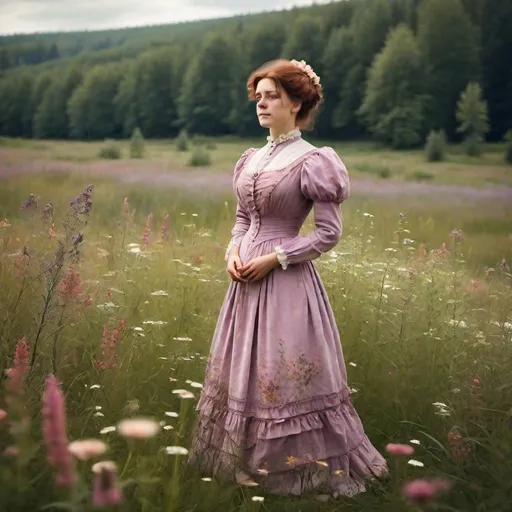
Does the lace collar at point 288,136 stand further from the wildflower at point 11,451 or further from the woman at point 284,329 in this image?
the wildflower at point 11,451

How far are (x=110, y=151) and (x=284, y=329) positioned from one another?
452cm

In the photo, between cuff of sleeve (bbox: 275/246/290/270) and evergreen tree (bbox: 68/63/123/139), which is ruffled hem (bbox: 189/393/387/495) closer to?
cuff of sleeve (bbox: 275/246/290/270)

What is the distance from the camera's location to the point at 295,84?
244 centimetres

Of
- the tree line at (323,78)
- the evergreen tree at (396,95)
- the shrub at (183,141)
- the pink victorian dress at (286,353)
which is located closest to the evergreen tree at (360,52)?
the tree line at (323,78)

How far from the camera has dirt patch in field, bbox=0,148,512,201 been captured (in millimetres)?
5831

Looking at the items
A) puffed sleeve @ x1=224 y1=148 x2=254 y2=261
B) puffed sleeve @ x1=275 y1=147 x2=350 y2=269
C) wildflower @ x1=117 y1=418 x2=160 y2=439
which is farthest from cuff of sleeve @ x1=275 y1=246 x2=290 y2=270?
wildflower @ x1=117 y1=418 x2=160 y2=439

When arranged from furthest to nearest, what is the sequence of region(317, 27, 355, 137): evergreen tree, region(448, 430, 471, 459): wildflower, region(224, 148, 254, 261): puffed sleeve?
region(317, 27, 355, 137): evergreen tree → region(224, 148, 254, 261): puffed sleeve → region(448, 430, 471, 459): wildflower

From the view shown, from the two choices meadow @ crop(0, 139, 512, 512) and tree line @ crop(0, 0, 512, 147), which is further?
tree line @ crop(0, 0, 512, 147)

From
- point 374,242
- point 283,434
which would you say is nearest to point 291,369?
point 283,434

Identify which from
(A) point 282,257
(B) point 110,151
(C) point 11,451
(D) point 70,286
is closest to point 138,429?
(C) point 11,451

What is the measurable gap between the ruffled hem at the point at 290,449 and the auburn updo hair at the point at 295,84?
1081 millimetres

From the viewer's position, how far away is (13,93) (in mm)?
5770

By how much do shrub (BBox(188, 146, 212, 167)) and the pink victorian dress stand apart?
455cm

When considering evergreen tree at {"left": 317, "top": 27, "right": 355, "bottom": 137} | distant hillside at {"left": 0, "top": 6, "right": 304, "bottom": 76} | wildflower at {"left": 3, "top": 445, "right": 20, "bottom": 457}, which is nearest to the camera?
wildflower at {"left": 3, "top": 445, "right": 20, "bottom": 457}
